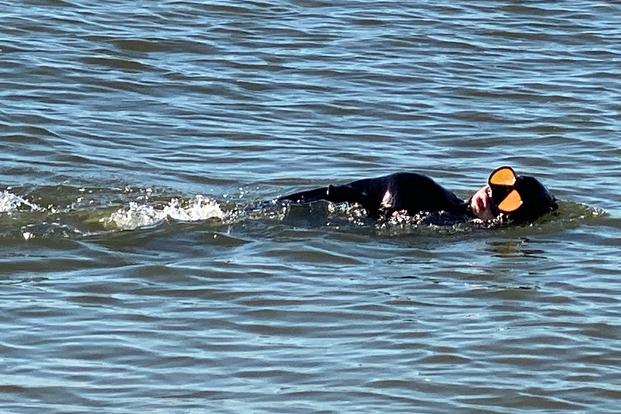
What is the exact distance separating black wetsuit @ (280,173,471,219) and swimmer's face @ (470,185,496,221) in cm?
5

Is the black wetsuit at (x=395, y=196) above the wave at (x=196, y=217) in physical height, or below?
above

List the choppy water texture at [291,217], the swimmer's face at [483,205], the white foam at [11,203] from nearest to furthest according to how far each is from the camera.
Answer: the choppy water texture at [291,217]
the swimmer's face at [483,205]
the white foam at [11,203]

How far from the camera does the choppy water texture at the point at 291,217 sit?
24.4ft

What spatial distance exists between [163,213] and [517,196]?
199 cm

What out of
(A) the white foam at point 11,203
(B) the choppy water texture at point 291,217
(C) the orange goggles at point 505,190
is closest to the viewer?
(B) the choppy water texture at point 291,217

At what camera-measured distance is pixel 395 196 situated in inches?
397

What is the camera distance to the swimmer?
10031 millimetres

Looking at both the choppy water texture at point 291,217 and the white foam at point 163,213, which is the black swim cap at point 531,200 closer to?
the choppy water texture at point 291,217

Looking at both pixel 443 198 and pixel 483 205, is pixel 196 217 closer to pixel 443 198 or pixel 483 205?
pixel 443 198

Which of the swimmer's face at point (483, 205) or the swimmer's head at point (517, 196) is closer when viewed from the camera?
the swimmer's head at point (517, 196)

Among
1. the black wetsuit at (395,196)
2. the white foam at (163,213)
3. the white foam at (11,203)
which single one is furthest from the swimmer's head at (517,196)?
the white foam at (11,203)

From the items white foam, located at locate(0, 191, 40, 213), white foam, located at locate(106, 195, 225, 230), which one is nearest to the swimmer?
white foam, located at locate(106, 195, 225, 230)

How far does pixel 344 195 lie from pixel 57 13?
24.2ft

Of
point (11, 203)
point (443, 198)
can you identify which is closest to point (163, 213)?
point (11, 203)
